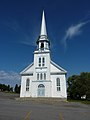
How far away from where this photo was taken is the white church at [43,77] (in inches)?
1241

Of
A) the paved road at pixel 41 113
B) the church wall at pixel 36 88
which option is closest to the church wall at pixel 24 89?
the church wall at pixel 36 88

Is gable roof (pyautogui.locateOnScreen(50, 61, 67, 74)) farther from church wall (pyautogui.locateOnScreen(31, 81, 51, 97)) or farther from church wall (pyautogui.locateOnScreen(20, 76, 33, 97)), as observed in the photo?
church wall (pyautogui.locateOnScreen(20, 76, 33, 97))

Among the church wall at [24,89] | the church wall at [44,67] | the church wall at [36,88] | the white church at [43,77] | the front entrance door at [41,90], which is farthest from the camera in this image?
the church wall at [44,67]

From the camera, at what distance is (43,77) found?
32719 millimetres

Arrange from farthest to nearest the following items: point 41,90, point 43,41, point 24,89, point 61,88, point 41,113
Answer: point 43,41 < point 24,89 < point 41,90 < point 61,88 < point 41,113

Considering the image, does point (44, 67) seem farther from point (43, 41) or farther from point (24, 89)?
point (24, 89)

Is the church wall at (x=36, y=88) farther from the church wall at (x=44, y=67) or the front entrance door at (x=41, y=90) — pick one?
the church wall at (x=44, y=67)

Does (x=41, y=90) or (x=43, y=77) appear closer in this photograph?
(x=41, y=90)

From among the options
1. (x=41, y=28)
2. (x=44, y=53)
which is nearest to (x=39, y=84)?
(x=44, y=53)

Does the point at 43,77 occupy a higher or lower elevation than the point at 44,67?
lower

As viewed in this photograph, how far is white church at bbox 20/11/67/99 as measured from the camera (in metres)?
31.5

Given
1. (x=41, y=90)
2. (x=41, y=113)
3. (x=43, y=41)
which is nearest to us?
(x=41, y=113)

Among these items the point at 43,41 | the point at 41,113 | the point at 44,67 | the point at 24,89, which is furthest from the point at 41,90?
the point at 41,113

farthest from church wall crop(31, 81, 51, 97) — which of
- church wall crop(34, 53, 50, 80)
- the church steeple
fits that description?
the church steeple
